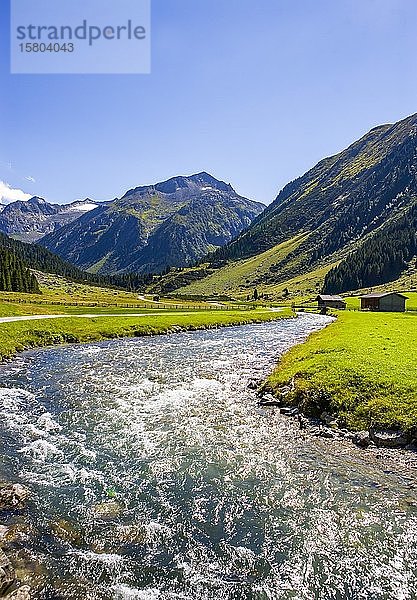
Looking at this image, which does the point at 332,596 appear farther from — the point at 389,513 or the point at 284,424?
the point at 284,424

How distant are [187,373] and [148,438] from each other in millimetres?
18339

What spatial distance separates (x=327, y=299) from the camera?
16638cm

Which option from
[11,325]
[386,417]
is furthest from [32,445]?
[11,325]

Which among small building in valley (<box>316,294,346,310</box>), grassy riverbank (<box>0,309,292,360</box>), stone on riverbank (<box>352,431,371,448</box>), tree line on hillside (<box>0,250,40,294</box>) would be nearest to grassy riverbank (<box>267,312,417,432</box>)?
stone on riverbank (<box>352,431,371,448</box>)

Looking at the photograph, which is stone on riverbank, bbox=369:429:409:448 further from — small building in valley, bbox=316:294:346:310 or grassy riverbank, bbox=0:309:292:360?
small building in valley, bbox=316:294:346:310

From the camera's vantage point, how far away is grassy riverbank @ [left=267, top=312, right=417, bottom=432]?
84.2ft

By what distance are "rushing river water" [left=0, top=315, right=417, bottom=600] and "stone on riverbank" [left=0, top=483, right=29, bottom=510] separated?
58cm

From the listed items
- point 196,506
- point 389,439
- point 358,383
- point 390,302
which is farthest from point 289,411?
point 390,302

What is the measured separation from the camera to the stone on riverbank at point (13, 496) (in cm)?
1730

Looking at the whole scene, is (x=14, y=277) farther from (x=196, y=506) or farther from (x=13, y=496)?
(x=196, y=506)

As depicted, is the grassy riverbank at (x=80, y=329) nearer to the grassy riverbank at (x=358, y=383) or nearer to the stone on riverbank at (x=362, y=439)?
the grassy riverbank at (x=358, y=383)

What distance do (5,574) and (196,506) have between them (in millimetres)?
7682

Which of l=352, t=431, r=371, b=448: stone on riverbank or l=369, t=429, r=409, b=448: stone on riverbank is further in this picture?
l=352, t=431, r=371, b=448: stone on riverbank

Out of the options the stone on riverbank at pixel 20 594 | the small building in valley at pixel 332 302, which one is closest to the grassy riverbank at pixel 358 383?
the stone on riverbank at pixel 20 594
